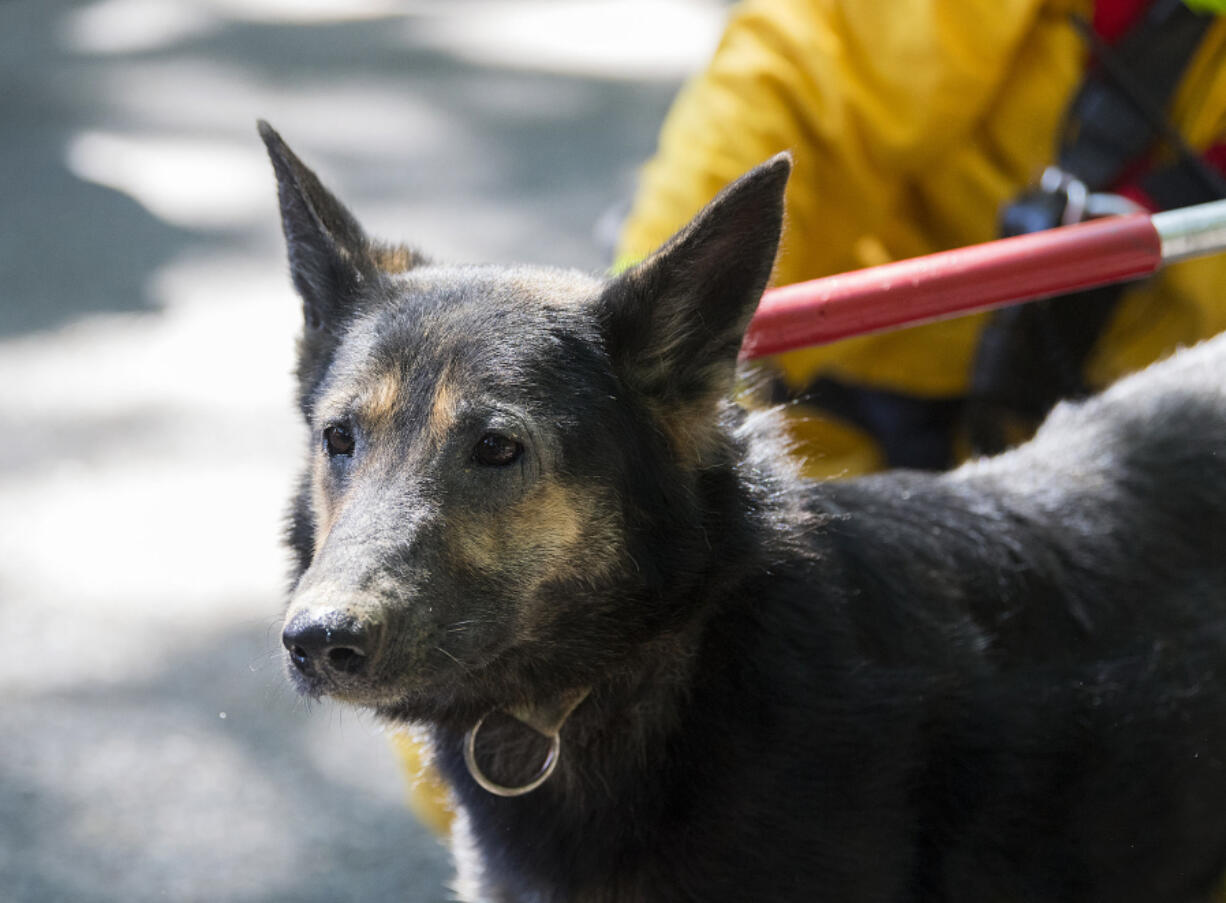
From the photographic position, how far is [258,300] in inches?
216

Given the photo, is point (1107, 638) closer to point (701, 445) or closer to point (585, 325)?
point (701, 445)

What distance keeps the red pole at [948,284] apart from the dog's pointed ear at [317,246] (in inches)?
26.2

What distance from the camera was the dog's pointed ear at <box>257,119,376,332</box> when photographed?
2318 millimetres

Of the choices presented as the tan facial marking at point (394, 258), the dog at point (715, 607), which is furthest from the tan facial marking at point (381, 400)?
the tan facial marking at point (394, 258)

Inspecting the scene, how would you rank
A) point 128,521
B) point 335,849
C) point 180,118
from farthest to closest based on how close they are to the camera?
point 180,118 < point 128,521 < point 335,849

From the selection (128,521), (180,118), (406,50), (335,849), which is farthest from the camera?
(406,50)

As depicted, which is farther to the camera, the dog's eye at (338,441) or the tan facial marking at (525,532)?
the dog's eye at (338,441)

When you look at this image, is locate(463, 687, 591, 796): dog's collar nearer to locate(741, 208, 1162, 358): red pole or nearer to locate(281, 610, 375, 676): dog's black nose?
locate(281, 610, 375, 676): dog's black nose

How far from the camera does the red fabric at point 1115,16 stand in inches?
130

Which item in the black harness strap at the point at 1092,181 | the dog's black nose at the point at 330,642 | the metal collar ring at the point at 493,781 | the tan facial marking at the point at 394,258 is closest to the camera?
the dog's black nose at the point at 330,642

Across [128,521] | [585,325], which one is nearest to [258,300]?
[128,521]

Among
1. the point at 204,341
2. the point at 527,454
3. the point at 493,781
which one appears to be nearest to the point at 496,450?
the point at 527,454

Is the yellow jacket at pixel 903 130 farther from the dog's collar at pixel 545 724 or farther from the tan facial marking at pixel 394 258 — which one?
the dog's collar at pixel 545 724

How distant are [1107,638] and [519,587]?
1.02 meters
